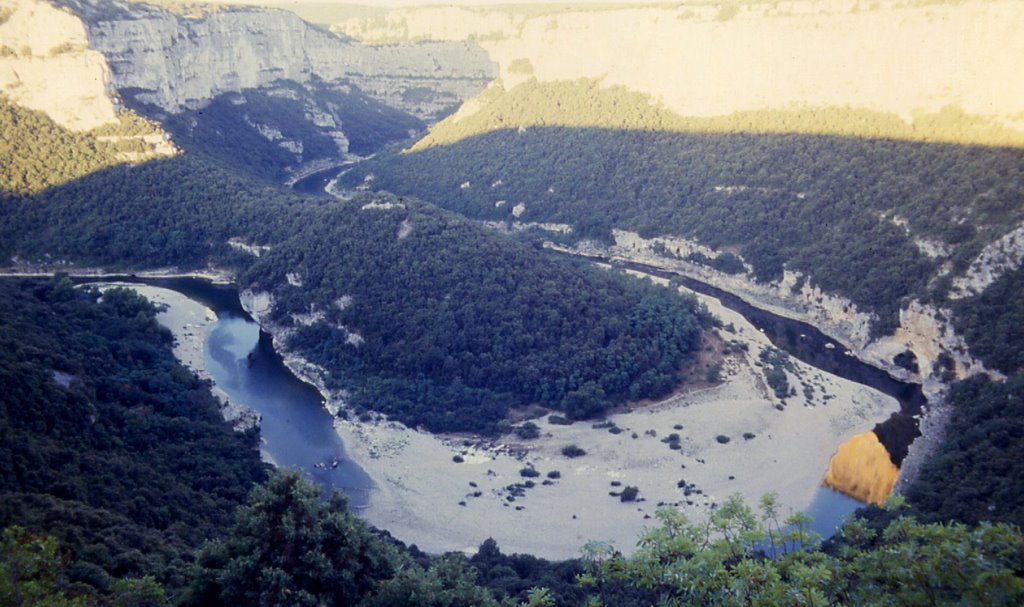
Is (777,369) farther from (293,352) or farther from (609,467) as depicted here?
(293,352)

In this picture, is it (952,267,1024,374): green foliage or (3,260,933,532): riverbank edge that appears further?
(952,267,1024,374): green foliage

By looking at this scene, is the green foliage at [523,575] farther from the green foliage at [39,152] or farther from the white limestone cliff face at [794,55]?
the green foliage at [39,152]

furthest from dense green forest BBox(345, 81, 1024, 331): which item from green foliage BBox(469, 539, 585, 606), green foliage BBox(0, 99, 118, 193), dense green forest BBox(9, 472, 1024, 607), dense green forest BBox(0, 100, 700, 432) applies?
dense green forest BBox(9, 472, 1024, 607)

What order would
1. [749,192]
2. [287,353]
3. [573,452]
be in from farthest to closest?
[749,192] → [287,353] → [573,452]

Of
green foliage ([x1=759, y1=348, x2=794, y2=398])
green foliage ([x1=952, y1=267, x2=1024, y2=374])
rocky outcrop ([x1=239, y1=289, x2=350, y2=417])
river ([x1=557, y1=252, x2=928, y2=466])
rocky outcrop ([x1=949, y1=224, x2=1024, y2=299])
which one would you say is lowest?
rocky outcrop ([x1=239, y1=289, x2=350, y2=417])

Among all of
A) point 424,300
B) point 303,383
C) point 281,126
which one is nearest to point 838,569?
point 424,300

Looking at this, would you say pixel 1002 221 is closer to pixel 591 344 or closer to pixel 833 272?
A: pixel 833 272

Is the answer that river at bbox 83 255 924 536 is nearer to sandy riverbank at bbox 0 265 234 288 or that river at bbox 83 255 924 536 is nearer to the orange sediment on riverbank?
sandy riverbank at bbox 0 265 234 288
